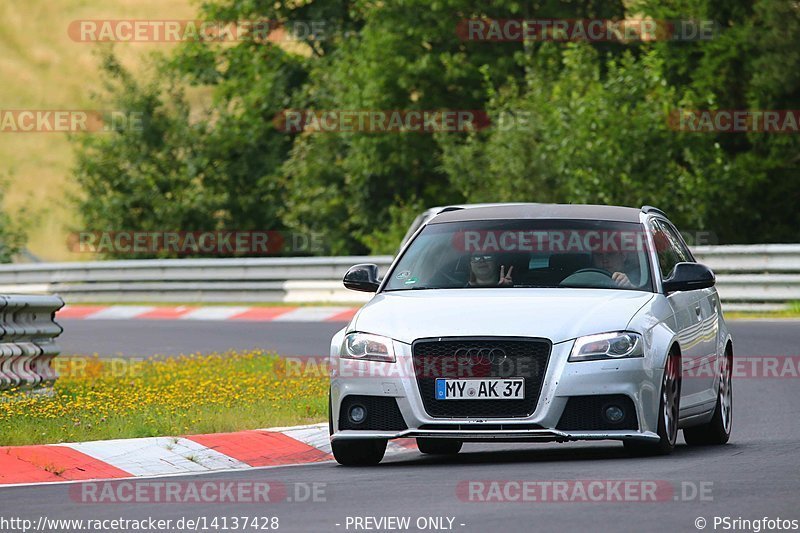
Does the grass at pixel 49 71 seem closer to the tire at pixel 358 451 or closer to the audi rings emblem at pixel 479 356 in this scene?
the tire at pixel 358 451

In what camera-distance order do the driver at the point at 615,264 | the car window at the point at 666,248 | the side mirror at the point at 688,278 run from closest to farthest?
the side mirror at the point at 688,278 < the driver at the point at 615,264 < the car window at the point at 666,248

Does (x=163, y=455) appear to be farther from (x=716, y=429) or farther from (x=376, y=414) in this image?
(x=716, y=429)

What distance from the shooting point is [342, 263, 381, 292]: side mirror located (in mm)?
11891

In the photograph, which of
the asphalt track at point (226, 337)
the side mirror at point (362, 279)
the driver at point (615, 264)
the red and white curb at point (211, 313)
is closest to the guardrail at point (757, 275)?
the asphalt track at point (226, 337)

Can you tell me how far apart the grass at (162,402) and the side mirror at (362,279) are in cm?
149

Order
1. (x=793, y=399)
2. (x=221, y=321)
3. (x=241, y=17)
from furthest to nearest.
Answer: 1. (x=241, y=17)
2. (x=221, y=321)
3. (x=793, y=399)

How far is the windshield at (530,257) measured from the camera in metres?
11.7

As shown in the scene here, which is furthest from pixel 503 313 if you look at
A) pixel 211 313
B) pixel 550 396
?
pixel 211 313

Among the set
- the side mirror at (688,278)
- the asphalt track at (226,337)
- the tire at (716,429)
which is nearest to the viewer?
the side mirror at (688,278)

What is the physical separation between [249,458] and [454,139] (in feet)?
96.7

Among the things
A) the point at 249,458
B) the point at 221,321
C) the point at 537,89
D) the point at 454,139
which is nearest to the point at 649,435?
the point at 249,458

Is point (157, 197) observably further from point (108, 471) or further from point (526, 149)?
point (108, 471)

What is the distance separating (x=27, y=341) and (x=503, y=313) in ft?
17.6

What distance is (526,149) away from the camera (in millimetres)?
34844
